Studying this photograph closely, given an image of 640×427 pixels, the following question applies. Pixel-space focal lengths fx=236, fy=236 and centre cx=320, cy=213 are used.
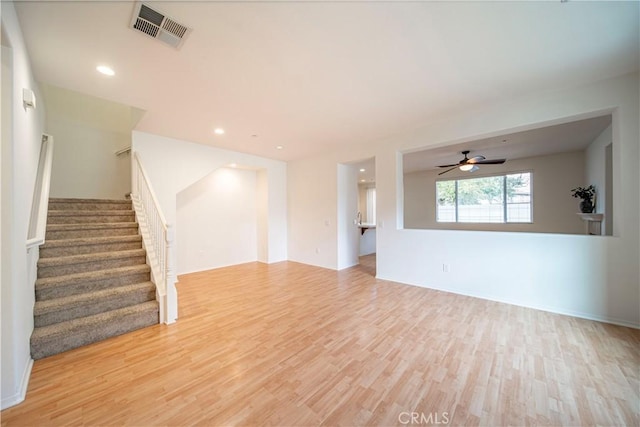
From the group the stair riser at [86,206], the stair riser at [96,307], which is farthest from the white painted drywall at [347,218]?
the stair riser at [86,206]

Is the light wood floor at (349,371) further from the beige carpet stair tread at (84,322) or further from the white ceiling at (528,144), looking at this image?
the white ceiling at (528,144)

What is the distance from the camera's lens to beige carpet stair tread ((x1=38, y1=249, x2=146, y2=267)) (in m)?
2.66

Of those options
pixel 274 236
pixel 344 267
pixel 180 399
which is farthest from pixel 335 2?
pixel 274 236

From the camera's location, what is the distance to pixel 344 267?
5.49 m

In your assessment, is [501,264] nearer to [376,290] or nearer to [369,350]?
[376,290]

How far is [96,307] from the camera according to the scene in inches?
102

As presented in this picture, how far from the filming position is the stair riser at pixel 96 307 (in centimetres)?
234

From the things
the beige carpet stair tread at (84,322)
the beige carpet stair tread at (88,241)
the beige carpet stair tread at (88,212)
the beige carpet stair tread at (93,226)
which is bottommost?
the beige carpet stair tread at (84,322)

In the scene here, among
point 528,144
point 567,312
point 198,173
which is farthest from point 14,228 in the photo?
point 528,144

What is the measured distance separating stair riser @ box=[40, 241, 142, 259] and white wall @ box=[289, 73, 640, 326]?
4103 mm

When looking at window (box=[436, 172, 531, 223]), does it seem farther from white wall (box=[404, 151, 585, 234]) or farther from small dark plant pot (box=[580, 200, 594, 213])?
small dark plant pot (box=[580, 200, 594, 213])

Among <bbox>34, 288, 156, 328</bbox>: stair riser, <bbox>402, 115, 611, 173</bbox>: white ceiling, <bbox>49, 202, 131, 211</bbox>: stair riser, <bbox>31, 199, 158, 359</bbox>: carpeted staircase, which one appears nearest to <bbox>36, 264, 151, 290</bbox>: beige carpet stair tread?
<bbox>31, 199, 158, 359</bbox>: carpeted staircase

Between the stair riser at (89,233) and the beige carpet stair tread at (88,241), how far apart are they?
0.58ft

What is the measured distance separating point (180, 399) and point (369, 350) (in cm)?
156
